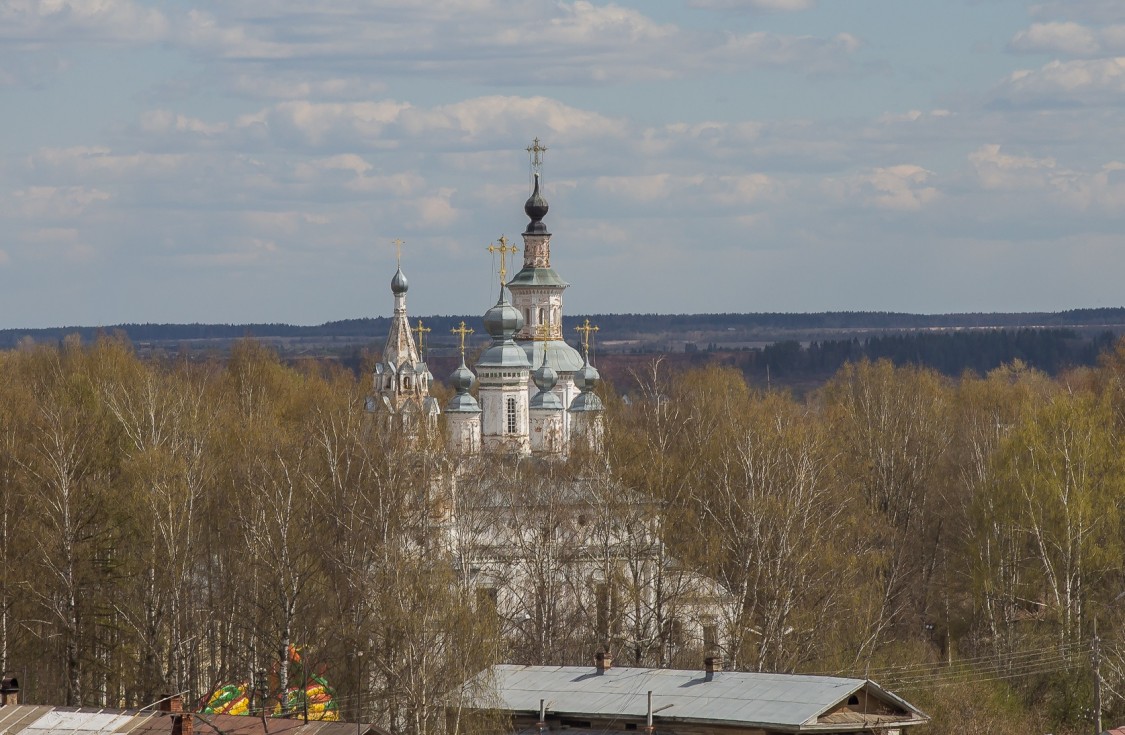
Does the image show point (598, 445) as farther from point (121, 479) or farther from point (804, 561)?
point (121, 479)

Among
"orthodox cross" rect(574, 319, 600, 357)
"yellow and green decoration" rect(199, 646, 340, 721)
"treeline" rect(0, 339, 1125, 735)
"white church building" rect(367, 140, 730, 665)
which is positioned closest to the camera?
"yellow and green decoration" rect(199, 646, 340, 721)

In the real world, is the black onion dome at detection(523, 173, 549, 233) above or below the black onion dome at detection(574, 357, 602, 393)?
above

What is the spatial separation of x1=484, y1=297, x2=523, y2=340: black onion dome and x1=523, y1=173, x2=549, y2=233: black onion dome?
936 centimetres

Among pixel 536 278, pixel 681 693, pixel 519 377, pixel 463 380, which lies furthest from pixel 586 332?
pixel 681 693

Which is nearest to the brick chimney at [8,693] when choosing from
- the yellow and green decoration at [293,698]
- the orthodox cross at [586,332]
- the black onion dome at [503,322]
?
the yellow and green decoration at [293,698]

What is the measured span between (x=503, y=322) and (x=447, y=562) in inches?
1199

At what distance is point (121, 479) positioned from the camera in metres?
44.6

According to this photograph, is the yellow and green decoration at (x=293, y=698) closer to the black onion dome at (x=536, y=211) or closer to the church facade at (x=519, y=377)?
the church facade at (x=519, y=377)

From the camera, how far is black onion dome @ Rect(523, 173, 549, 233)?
265 feet

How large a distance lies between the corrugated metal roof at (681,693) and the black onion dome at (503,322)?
35.8 m

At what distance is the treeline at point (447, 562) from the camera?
39562mm

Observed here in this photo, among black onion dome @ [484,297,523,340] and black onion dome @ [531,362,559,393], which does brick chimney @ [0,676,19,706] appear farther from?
black onion dome @ [531,362,559,393]

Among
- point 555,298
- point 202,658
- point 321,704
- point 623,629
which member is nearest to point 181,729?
point 321,704

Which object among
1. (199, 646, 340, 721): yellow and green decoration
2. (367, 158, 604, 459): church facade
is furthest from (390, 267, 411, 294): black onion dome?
(199, 646, 340, 721): yellow and green decoration
